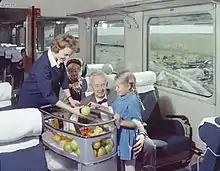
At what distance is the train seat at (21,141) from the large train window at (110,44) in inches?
133

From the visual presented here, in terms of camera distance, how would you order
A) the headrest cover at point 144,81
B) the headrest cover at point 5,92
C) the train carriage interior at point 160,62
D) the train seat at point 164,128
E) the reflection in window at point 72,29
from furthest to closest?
the reflection in window at point 72,29, the headrest cover at point 144,81, the train seat at point 164,128, the train carriage interior at point 160,62, the headrest cover at point 5,92

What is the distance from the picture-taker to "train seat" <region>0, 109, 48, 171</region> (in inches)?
73.5

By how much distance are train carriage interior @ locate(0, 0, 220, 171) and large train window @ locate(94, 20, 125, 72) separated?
2cm

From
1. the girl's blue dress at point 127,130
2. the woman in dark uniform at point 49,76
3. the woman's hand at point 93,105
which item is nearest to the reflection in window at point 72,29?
the woman in dark uniform at point 49,76

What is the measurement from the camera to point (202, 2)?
339 cm

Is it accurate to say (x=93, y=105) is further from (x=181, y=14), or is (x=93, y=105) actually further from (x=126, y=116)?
(x=181, y=14)

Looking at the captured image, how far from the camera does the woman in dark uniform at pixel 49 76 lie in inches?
112

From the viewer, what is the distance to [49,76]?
2.89 meters

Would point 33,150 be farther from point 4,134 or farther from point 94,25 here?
point 94,25

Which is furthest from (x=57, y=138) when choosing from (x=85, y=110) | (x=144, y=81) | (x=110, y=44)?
(x=110, y=44)

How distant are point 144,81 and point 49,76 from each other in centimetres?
133

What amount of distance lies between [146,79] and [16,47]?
2342mm

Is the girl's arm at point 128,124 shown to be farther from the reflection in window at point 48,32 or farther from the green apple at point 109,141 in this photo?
the reflection in window at point 48,32

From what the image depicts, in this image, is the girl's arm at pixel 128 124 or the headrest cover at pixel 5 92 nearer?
the girl's arm at pixel 128 124
